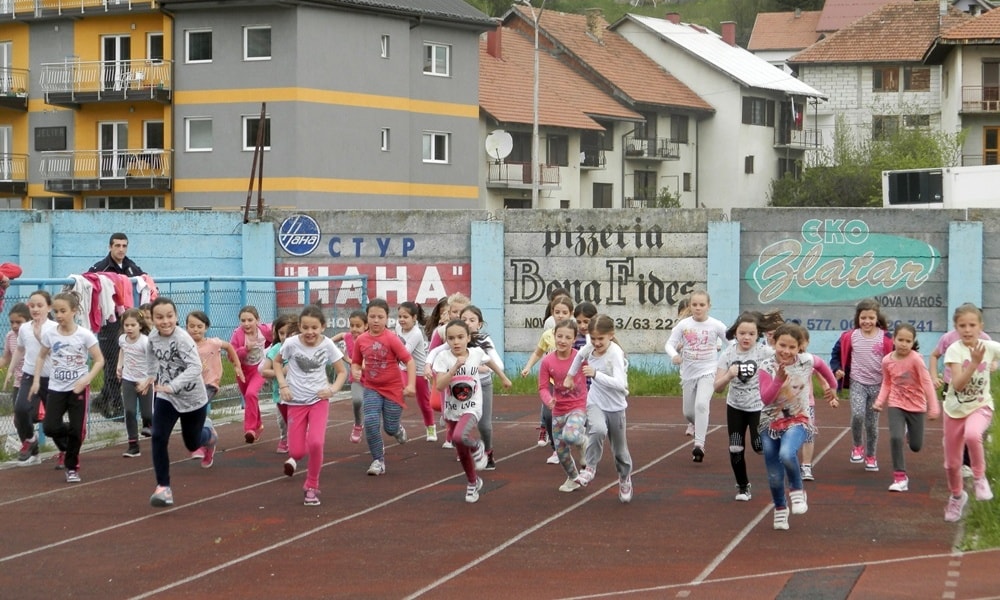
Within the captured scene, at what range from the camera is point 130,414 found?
1533 cm

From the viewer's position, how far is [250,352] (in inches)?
622

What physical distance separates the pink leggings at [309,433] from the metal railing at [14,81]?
1681 inches

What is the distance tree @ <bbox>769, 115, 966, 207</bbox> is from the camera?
64.6 meters

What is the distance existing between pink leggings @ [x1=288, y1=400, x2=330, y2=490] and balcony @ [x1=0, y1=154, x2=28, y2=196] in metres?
43.1

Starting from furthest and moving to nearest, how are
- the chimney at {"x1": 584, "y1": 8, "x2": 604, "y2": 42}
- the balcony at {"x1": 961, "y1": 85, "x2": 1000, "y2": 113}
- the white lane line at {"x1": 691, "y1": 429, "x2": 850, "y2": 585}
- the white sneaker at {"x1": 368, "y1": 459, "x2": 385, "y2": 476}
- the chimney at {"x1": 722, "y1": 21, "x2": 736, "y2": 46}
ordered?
the chimney at {"x1": 722, "y1": 21, "x2": 736, "y2": 46}
the chimney at {"x1": 584, "y1": 8, "x2": 604, "y2": 42}
the balcony at {"x1": 961, "y1": 85, "x2": 1000, "y2": 113}
the white sneaker at {"x1": 368, "y1": 459, "x2": 385, "y2": 476}
the white lane line at {"x1": 691, "y1": 429, "x2": 850, "y2": 585}

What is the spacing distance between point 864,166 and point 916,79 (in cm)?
1608

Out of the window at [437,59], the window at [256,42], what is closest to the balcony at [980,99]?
the window at [437,59]

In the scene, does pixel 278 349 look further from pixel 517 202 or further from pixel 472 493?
pixel 517 202

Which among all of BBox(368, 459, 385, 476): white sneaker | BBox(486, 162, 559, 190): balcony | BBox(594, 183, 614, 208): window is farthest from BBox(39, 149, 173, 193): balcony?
BBox(368, 459, 385, 476): white sneaker

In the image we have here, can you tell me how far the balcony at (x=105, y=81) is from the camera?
159ft

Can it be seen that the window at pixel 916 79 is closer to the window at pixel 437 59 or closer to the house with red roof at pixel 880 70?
the house with red roof at pixel 880 70

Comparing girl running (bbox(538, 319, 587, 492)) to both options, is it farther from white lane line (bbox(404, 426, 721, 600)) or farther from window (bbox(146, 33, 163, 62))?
window (bbox(146, 33, 163, 62))

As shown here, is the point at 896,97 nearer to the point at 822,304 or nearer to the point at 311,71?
the point at 311,71

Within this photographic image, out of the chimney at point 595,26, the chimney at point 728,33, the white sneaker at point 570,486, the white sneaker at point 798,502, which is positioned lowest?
the white sneaker at point 570,486
